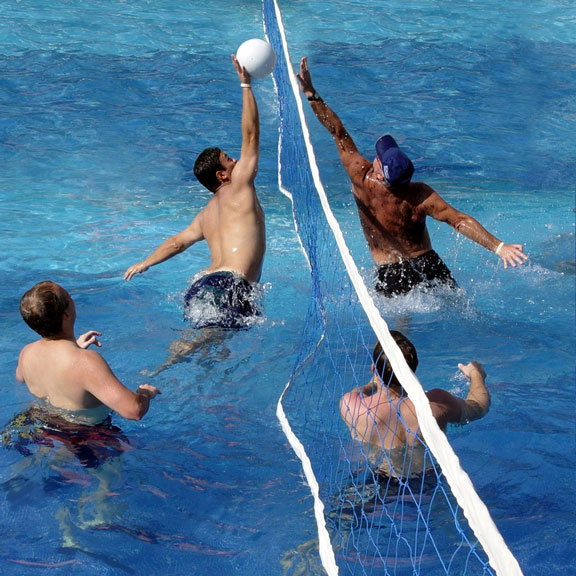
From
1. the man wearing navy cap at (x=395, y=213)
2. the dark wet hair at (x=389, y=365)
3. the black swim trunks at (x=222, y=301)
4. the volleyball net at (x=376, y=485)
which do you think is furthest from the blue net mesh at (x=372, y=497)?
the man wearing navy cap at (x=395, y=213)

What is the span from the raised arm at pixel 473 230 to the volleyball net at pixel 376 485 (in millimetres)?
1028

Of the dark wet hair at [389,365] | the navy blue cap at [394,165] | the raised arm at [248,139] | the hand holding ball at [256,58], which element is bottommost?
the dark wet hair at [389,365]

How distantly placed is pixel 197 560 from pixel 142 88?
995 cm

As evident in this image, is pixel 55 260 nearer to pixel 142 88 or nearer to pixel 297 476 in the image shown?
pixel 297 476

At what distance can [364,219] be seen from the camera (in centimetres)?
702

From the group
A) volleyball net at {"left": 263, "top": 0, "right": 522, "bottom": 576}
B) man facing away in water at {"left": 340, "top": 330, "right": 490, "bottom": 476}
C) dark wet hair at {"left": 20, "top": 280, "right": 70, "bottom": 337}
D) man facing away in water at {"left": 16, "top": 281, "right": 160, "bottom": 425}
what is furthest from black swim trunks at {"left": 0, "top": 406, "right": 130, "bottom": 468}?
man facing away in water at {"left": 340, "top": 330, "right": 490, "bottom": 476}

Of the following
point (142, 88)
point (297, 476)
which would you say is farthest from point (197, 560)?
point (142, 88)

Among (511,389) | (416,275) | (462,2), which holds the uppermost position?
(462,2)

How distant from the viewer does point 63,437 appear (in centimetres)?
451

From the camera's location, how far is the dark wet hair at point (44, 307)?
4316 mm

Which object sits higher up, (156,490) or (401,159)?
(401,159)

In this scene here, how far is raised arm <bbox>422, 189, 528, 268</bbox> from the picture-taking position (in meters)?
6.02

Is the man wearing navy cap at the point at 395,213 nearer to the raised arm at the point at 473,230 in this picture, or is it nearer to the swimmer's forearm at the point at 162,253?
the raised arm at the point at 473,230

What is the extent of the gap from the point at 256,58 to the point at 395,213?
166 centimetres
